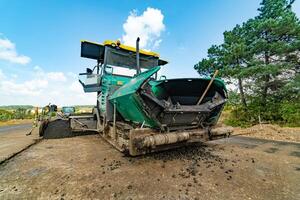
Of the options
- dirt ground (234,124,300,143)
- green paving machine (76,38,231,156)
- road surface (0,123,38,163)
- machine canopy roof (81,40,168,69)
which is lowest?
dirt ground (234,124,300,143)

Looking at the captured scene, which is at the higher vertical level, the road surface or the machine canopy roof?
the machine canopy roof

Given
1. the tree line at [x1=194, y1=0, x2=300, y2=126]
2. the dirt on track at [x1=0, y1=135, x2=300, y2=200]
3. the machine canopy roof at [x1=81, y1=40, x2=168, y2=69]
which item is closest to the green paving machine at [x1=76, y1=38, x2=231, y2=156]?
the machine canopy roof at [x1=81, y1=40, x2=168, y2=69]

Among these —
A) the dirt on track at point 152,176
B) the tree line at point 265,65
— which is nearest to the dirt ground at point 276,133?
the tree line at point 265,65

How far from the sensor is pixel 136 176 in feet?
8.36

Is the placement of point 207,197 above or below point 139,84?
below

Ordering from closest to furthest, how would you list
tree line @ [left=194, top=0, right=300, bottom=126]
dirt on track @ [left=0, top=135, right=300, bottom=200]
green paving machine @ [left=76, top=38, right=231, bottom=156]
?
dirt on track @ [left=0, top=135, right=300, bottom=200] < green paving machine @ [left=76, top=38, right=231, bottom=156] < tree line @ [left=194, top=0, right=300, bottom=126]

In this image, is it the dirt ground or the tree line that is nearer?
the dirt ground

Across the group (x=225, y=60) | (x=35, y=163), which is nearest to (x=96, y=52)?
(x=35, y=163)

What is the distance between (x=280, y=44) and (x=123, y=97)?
970 centimetres

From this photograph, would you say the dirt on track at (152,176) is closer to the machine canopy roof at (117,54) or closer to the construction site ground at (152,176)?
the construction site ground at (152,176)

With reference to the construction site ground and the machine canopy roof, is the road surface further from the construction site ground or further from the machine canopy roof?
the machine canopy roof

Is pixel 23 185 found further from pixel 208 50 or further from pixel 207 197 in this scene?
→ pixel 208 50

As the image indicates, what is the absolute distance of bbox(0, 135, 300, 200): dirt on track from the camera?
2.03 meters

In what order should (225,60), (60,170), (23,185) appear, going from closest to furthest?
1. (23,185)
2. (60,170)
3. (225,60)
